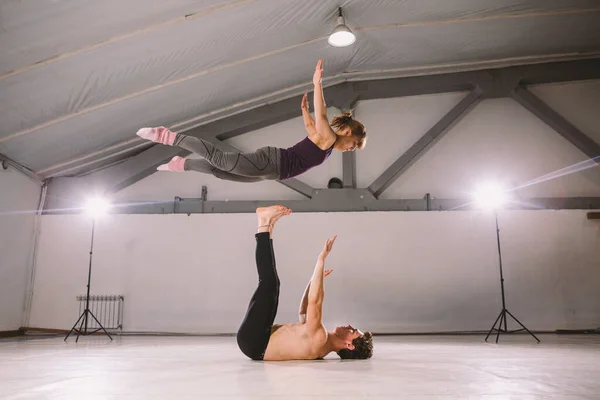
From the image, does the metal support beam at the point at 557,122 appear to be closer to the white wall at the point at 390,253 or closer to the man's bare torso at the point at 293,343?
the white wall at the point at 390,253

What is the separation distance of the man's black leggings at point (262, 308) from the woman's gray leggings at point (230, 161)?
1.62 feet

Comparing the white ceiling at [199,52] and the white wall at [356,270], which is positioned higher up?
the white ceiling at [199,52]

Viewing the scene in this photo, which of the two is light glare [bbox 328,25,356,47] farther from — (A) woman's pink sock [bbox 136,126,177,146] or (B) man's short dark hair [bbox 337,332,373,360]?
(B) man's short dark hair [bbox 337,332,373,360]

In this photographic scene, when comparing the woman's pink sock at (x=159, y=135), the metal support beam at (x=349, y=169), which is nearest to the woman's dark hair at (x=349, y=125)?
the woman's pink sock at (x=159, y=135)

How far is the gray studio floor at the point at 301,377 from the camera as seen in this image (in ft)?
6.82

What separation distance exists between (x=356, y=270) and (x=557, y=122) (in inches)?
166

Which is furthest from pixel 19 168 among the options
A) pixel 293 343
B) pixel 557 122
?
pixel 557 122

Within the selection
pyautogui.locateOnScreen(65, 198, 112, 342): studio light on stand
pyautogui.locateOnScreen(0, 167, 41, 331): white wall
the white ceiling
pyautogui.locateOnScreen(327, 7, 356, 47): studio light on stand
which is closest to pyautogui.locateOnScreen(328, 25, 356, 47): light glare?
pyautogui.locateOnScreen(327, 7, 356, 47): studio light on stand

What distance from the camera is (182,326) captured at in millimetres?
6988

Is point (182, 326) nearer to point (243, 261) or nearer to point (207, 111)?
point (243, 261)

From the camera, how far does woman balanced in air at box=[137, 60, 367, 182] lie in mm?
3154

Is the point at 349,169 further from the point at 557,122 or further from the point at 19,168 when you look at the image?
the point at 19,168

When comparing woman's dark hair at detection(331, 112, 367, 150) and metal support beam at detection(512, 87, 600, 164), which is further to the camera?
metal support beam at detection(512, 87, 600, 164)

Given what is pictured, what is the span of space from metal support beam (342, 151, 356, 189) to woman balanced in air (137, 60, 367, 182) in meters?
3.80
